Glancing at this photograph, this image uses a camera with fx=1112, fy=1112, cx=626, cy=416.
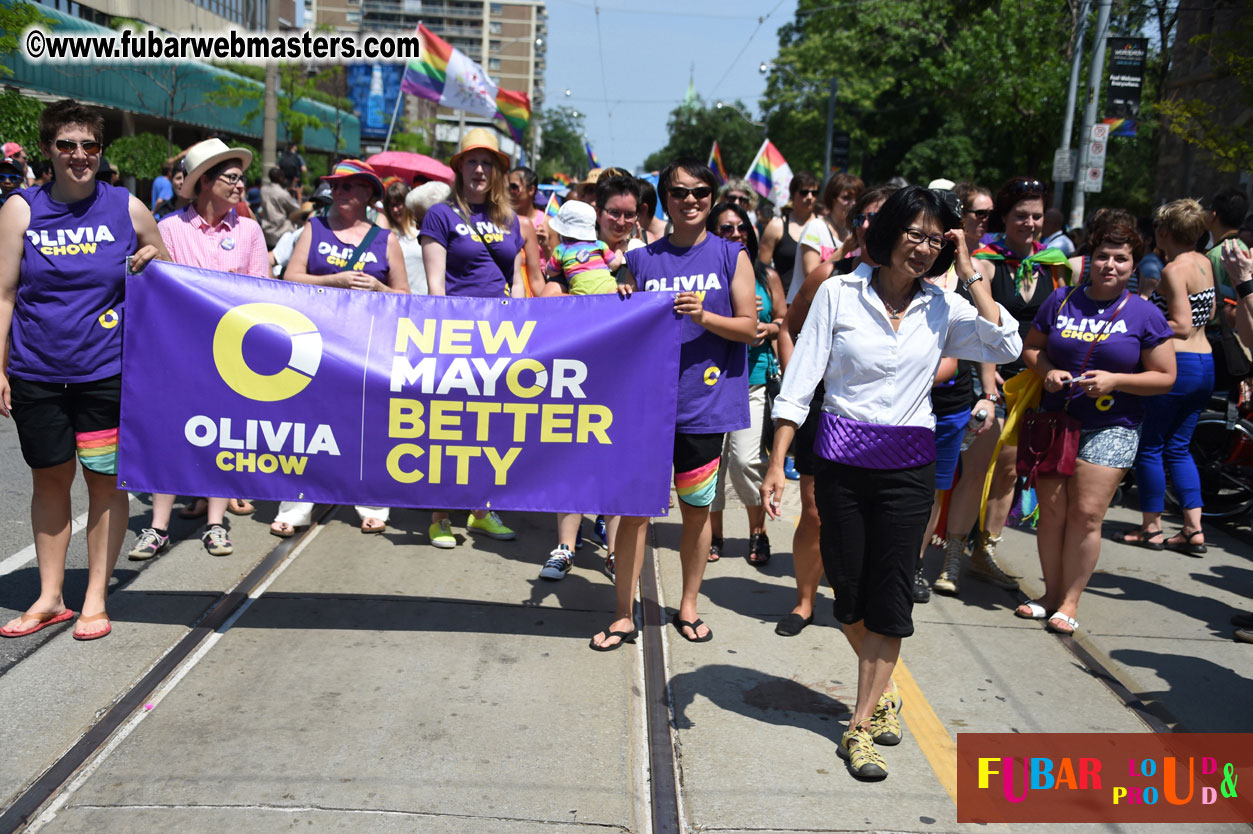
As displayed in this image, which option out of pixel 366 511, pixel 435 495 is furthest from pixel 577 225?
pixel 366 511

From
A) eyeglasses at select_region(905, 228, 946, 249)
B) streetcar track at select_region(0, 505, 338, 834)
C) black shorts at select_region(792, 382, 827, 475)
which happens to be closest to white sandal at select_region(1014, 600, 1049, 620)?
black shorts at select_region(792, 382, 827, 475)

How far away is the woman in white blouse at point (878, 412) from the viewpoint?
3.75 meters

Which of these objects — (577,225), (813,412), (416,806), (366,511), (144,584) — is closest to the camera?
(416,806)

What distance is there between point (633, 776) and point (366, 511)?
140 inches

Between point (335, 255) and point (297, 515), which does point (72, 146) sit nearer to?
point (335, 255)

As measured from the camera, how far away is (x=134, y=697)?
4121 mm

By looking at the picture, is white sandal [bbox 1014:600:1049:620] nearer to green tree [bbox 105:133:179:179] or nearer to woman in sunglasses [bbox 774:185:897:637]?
woman in sunglasses [bbox 774:185:897:637]

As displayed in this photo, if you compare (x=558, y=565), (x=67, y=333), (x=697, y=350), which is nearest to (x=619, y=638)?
(x=558, y=565)

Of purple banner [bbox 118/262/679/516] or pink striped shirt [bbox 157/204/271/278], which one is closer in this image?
purple banner [bbox 118/262/679/516]

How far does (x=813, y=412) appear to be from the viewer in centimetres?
474

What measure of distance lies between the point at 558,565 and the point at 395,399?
60.3 inches

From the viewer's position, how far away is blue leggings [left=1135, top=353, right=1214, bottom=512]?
6938 millimetres

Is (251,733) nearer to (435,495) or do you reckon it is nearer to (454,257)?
(435,495)

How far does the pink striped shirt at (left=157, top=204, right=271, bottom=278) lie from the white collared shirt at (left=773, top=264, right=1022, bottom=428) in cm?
319
